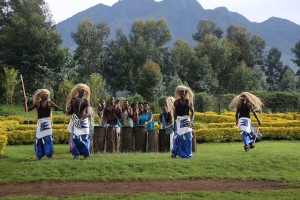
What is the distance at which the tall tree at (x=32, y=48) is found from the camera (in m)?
47.3

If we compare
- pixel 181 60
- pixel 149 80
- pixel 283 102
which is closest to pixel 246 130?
pixel 283 102

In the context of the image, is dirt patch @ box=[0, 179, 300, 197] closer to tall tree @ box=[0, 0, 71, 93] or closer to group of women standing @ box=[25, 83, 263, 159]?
group of women standing @ box=[25, 83, 263, 159]

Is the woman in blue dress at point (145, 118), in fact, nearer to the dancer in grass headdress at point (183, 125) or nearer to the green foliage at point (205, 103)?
the dancer in grass headdress at point (183, 125)

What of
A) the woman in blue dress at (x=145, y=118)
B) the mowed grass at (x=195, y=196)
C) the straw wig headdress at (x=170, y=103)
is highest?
the straw wig headdress at (x=170, y=103)

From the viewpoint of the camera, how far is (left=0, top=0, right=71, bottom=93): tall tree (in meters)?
47.3

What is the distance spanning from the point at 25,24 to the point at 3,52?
3.70 metres

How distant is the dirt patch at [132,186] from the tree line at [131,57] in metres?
38.3

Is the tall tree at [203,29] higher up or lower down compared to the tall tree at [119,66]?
higher up

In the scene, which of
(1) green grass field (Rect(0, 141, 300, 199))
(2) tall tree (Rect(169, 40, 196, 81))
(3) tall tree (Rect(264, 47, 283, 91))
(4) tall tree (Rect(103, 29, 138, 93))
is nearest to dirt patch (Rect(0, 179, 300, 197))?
(1) green grass field (Rect(0, 141, 300, 199))

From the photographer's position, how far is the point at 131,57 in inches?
2478

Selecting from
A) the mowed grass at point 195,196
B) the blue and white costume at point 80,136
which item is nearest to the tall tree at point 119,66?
the blue and white costume at point 80,136

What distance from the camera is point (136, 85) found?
5894 centimetres

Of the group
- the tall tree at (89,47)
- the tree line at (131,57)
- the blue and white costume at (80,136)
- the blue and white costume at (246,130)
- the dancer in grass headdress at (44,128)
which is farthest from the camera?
the tall tree at (89,47)

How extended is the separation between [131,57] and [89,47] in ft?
20.5
